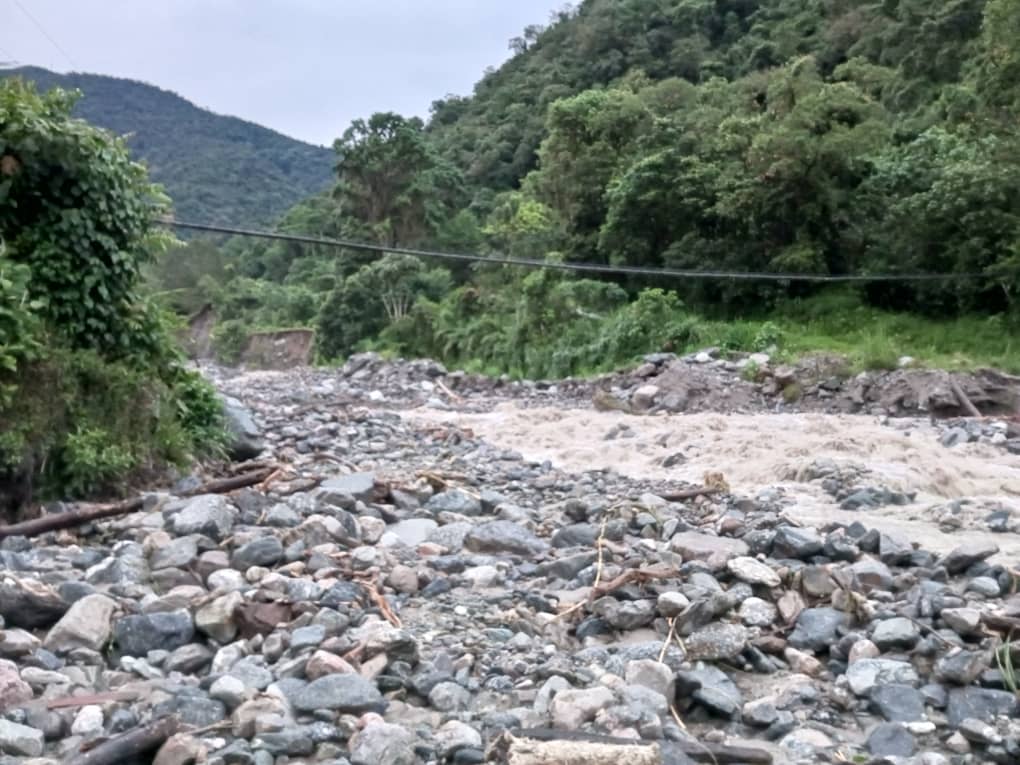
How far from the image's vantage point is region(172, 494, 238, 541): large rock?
18.0 ft

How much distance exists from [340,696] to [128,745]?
27.8 inches

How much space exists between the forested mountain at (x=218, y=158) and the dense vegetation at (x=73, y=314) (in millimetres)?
27043

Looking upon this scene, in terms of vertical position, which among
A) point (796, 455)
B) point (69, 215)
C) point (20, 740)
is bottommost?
point (796, 455)

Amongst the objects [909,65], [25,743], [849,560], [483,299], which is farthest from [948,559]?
[909,65]

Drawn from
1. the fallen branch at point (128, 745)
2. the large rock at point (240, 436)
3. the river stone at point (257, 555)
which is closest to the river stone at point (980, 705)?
the fallen branch at point (128, 745)

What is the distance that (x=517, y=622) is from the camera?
14.2ft

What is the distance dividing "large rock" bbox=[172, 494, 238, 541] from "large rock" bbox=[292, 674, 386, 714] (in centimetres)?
207

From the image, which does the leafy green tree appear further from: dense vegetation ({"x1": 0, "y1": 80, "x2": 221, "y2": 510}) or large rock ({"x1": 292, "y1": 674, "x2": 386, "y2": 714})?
large rock ({"x1": 292, "y1": 674, "x2": 386, "y2": 714})

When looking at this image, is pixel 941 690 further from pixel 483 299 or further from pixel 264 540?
pixel 483 299

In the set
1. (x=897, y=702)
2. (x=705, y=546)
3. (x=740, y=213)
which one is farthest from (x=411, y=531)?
(x=740, y=213)

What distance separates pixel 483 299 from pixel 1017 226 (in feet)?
48.4

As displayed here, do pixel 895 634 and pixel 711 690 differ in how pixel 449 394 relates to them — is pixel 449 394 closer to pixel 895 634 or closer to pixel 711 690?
pixel 895 634

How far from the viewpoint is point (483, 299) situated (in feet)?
94.3

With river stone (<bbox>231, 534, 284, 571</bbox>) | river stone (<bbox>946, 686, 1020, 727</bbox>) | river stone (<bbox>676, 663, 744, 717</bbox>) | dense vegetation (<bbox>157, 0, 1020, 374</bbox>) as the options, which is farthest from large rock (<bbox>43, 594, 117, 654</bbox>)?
dense vegetation (<bbox>157, 0, 1020, 374</bbox>)
